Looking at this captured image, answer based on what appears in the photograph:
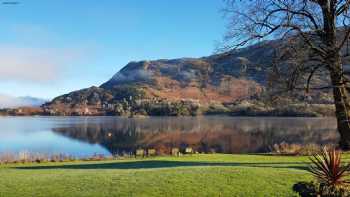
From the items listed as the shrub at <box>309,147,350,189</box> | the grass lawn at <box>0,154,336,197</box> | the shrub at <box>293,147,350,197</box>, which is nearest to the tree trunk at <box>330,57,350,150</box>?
the grass lawn at <box>0,154,336,197</box>

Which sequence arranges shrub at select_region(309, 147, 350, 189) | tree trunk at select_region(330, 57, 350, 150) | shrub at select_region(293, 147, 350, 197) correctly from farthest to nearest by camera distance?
1. tree trunk at select_region(330, 57, 350, 150)
2. shrub at select_region(309, 147, 350, 189)
3. shrub at select_region(293, 147, 350, 197)

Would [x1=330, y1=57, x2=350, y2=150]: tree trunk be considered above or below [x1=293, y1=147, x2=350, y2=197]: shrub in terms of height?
above

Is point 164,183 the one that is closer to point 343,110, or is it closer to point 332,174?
point 332,174

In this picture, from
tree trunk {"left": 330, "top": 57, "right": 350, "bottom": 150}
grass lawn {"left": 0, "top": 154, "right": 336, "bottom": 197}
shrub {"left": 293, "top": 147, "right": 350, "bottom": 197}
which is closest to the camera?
shrub {"left": 293, "top": 147, "right": 350, "bottom": 197}

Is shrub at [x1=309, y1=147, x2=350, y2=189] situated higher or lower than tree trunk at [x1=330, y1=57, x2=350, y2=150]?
lower

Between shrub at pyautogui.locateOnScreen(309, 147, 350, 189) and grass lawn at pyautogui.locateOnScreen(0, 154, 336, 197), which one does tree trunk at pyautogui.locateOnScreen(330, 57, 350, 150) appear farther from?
shrub at pyautogui.locateOnScreen(309, 147, 350, 189)

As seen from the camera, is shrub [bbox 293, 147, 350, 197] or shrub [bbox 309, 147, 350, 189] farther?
shrub [bbox 309, 147, 350, 189]

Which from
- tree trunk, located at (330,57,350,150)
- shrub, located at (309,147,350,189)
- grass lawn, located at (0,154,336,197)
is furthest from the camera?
tree trunk, located at (330,57,350,150)

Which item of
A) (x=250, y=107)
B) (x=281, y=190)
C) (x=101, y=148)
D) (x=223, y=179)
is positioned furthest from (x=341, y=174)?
(x=250, y=107)

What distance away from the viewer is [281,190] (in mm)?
14617

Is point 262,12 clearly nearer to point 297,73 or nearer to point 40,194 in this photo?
point 297,73

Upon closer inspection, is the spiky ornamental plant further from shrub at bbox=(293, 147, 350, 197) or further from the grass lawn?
the grass lawn

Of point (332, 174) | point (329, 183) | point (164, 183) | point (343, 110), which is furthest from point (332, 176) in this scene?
point (343, 110)

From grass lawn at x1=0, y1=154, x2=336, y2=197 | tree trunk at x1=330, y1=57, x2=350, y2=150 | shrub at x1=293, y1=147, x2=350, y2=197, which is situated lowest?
grass lawn at x1=0, y1=154, x2=336, y2=197
